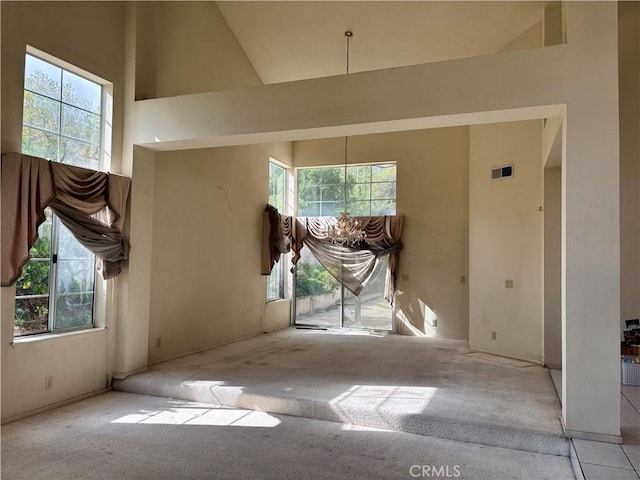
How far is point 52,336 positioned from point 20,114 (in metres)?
2.00

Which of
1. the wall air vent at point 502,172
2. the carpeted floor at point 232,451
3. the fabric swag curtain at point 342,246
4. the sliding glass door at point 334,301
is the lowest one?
the carpeted floor at point 232,451

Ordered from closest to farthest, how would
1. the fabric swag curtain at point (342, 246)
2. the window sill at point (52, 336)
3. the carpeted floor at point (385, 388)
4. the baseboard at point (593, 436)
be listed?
1. the baseboard at point (593, 436)
2. the carpeted floor at point (385, 388)
3. the window sill at point (52, 336)
4. the fabric swag curtain at point (342, 246)

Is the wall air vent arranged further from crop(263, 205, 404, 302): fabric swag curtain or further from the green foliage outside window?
the green foliage outside window

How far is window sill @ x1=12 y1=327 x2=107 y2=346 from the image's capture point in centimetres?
383

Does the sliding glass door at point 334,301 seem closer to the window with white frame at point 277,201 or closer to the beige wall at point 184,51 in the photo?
the window with white frame at point 277,201

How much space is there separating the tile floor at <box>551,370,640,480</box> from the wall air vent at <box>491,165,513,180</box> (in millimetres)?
3399

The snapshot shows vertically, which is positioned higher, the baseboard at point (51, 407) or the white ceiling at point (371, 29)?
the white ceiling at point (371, 29)

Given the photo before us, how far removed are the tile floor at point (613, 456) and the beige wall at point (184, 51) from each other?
5.24m

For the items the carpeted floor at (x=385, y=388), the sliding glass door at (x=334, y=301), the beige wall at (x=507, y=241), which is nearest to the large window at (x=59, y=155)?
the carpeted floor at (x=385, y=388)

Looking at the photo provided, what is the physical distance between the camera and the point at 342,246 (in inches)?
327

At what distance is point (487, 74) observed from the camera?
3.61 metres

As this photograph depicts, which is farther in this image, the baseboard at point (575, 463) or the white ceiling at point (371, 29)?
the white ceiling at point (371, 29)

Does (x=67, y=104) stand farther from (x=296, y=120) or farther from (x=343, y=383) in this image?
(x=343, y=383)

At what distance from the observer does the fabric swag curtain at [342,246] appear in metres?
7.78
